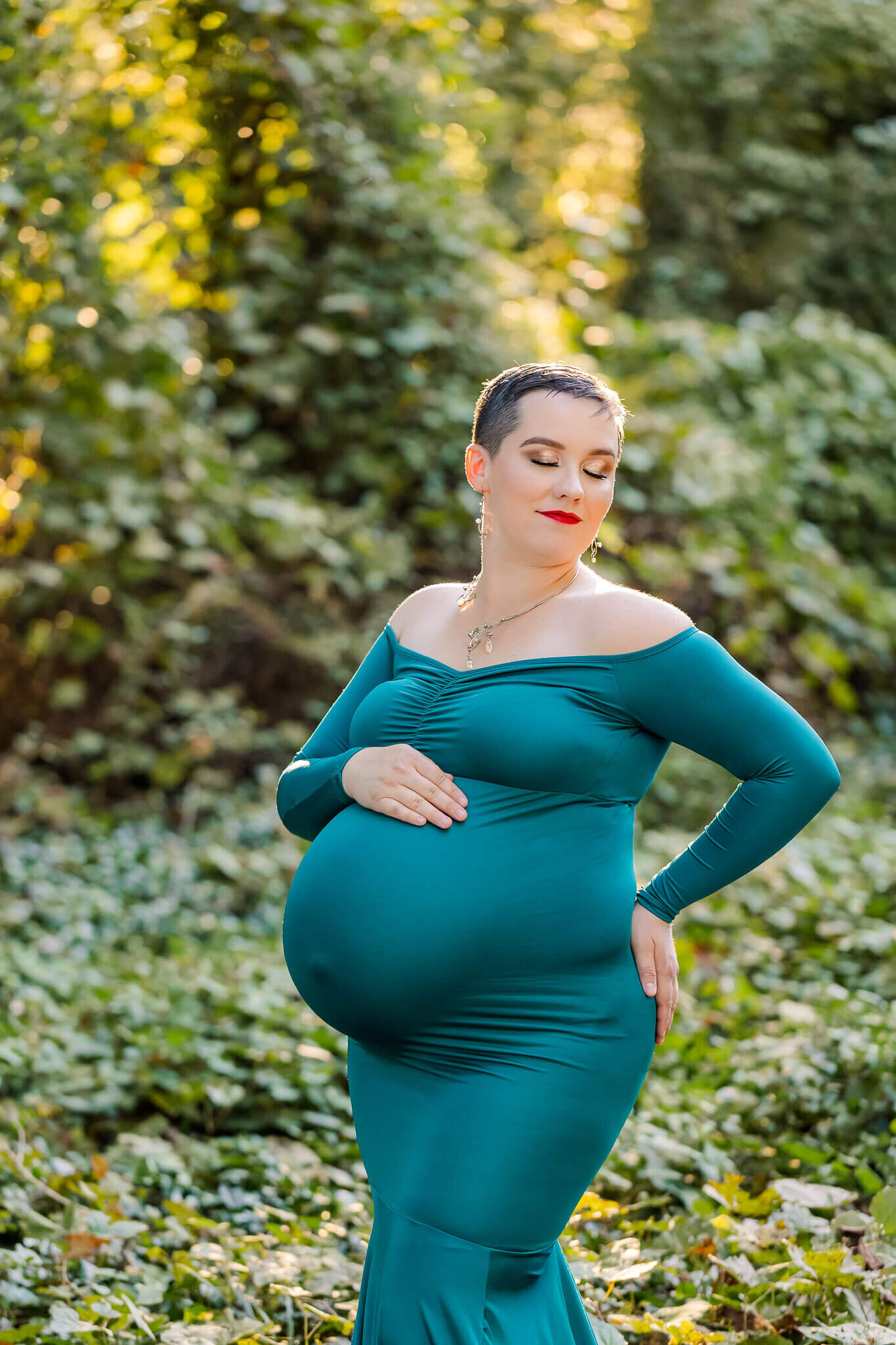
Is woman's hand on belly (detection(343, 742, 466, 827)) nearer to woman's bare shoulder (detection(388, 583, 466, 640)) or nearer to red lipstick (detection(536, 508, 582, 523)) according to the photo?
woman's bare shoulder (detection(388, 583, 466, 640))

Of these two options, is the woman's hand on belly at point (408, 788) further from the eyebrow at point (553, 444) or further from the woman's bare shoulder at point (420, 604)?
the eyebrow at point (553, 444)

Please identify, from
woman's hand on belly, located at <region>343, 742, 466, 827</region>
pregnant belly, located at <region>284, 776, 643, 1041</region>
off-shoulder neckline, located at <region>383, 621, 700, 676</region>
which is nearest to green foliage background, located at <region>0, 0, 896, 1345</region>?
pregnant belly, located at <region>284, 776, 643, 1041</region>

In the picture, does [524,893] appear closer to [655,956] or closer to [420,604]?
[655,956]

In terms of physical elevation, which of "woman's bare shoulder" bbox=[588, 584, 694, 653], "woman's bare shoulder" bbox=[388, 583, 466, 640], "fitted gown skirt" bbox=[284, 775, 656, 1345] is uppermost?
"woman's bare shoulder" bbox=[588, 584, 694, 653]

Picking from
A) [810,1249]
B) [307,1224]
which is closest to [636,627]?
[810,1249]

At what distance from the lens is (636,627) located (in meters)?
1.84

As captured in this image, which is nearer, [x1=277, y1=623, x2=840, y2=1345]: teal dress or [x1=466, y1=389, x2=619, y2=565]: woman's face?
[x1=277, y1=623, x2=840, y2=1345]: teal dress

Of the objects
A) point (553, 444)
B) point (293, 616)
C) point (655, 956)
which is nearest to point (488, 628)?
point (553, 444)

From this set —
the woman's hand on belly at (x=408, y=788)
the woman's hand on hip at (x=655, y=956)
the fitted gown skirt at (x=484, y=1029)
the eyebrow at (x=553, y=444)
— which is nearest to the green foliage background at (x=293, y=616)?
the fitted gown skirt at (x=484, y=1029)

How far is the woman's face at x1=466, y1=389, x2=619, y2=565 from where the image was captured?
1.91 metres

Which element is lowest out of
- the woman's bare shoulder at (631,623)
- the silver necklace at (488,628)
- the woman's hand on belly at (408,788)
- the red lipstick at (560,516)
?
the woman's hand on belly at (408,788)

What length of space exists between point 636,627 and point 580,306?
240 inches

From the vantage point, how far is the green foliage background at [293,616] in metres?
2.73

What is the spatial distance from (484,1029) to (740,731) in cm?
58
